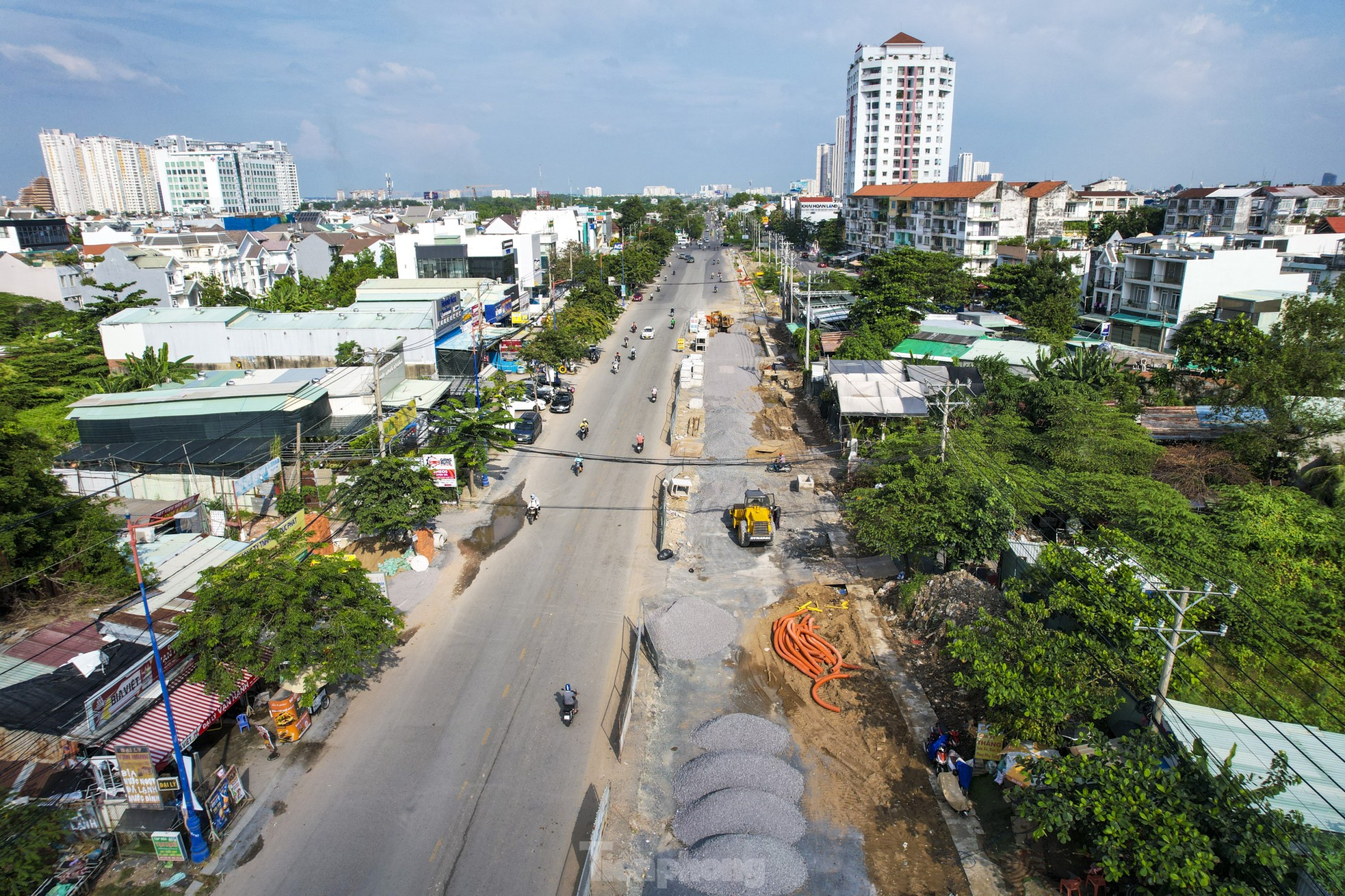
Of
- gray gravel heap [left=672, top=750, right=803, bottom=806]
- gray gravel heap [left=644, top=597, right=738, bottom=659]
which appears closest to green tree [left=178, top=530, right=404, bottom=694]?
gray gravel heap [left=644, top=597, right=738, bottom=659]

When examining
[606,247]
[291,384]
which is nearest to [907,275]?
[291,384]

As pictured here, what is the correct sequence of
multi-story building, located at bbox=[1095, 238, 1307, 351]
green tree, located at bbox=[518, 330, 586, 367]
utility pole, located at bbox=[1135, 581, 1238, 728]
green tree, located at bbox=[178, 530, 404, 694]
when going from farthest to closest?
green tree, located at bbox=[518, 330, 586, 367] → multi-story building, located at bbox=[1095, 238, 1307, 351] → green tree, located at bbox=[178, 530, 404, 694] → utility pole, located at bbox=[1135, 581, 1238, 728]

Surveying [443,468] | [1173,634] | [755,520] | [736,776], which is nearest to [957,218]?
[755,520]

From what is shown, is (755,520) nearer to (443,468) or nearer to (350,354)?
(443,468)

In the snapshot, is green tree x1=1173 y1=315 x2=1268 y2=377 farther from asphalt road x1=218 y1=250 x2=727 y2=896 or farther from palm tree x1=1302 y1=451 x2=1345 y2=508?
asphalt road x1=218 y1=250 x2=727 y2=896

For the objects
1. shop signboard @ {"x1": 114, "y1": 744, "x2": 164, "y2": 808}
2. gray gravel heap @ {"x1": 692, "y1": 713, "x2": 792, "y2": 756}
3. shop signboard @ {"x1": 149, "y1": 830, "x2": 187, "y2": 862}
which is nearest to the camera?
shop signboard @ {"x1": 149, "y1": 830, "x2": 187, "y2": 862}

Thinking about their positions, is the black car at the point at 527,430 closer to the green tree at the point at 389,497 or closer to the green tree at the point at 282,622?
the green tree at the point at 389,497

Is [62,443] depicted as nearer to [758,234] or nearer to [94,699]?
[94,699]
